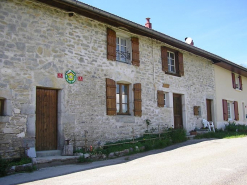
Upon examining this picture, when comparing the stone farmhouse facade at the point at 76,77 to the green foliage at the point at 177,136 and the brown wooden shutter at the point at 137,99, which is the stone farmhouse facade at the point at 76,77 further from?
the green foliage at the point at 177,136

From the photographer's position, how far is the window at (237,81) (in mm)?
16953

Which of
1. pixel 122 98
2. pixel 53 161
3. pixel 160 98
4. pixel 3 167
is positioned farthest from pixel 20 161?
pixel 160 98

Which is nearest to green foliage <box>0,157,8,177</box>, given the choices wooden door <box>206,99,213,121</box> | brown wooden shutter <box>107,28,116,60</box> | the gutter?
the gutter

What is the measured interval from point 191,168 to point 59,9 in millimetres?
5785

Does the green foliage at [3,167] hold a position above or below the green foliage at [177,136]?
below

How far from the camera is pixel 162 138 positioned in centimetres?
1014

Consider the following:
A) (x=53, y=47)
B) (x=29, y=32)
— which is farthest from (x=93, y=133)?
(x=29, y=32)

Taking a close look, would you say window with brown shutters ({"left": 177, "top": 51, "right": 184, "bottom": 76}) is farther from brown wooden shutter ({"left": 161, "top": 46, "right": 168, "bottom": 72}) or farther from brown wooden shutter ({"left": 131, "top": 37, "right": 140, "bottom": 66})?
brown wooden shutter ({"left": 131, "top": 37, "right": 140, "bottom": 66})

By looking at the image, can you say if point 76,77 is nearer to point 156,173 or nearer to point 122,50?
point 122,50

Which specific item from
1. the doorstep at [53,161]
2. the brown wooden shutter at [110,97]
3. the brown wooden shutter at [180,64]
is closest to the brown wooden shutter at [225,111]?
the brown wooden shutter at [180,64]

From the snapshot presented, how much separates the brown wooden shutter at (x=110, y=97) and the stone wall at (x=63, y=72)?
0.47 feet

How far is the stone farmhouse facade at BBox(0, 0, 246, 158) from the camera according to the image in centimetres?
694

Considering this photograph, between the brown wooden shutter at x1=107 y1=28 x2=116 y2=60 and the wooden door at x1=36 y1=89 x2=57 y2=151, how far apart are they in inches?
96.4

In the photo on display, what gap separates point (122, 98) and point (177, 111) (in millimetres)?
3611
